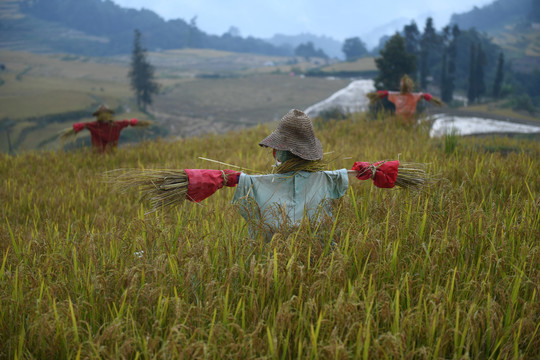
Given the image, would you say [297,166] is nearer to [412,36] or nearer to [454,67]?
[454,67]

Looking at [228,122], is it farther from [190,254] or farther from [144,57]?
[190,254]

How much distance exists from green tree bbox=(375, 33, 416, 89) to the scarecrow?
9.92 meters

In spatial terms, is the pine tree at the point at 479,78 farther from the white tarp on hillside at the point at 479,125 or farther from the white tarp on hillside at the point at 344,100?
the white tarp on hillside at the point at 479,125

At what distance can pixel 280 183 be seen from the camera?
2.36 meters

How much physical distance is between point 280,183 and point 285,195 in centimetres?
7

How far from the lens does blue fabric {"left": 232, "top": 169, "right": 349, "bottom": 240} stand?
2.30 meters

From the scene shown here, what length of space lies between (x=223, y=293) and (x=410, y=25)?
626 inches

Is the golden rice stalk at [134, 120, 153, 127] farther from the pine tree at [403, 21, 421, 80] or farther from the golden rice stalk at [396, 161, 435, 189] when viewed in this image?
the pine tree at [403, 21, 421, 80]

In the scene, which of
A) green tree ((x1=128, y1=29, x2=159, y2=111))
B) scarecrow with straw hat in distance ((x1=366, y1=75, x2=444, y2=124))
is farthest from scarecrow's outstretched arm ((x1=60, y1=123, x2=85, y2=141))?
green tree ((x1=128, y1=29, x2=159, y2=111))

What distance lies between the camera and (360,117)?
8.26 m

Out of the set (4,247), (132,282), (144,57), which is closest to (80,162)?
(4,247)

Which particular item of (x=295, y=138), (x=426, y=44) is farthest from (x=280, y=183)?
(x=426, y=44)

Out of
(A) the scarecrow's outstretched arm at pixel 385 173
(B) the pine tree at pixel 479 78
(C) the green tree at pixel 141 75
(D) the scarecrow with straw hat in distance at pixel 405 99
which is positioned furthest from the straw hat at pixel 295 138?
(C) the green tree at pixel 141 75

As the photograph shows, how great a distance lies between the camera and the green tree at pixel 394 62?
11.7 m
